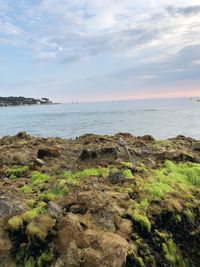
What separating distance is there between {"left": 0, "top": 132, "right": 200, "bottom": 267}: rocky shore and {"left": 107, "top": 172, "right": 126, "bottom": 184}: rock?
30 millimetres

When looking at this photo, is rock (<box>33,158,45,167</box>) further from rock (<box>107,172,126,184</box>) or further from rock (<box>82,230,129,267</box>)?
rock (<box>82,230,129,267</box>)

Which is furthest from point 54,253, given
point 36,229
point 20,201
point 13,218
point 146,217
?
point 146,217

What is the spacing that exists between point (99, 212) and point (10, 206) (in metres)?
2.14

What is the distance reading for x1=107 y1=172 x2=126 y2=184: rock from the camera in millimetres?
11141

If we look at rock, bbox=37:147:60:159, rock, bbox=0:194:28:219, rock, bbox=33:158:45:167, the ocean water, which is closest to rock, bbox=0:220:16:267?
rock, bbox=0:194:28:219

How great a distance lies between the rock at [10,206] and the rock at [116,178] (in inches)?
117

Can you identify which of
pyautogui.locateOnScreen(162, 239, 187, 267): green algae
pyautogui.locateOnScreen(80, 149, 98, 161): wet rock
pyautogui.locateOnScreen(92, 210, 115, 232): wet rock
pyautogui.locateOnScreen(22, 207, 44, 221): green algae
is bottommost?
pyautogui.locateOnScreen(162, 239, 187, 267): green algae

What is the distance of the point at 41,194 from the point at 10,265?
2.52 metres

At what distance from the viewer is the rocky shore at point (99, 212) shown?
8.03 metres

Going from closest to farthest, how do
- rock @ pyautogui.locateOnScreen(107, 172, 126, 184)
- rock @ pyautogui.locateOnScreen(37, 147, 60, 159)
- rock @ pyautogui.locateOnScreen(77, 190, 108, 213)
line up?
1. rock @ pyautogui.locateOnScreen(77, 190, 108, 213)
2. rock @ pyautogui.locateOnScreen(107, 172, 126, 184)
3. rock @ pyautogui.locateOnScreen(37, 147, 60, 159)

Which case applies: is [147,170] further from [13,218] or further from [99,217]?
[13,218]

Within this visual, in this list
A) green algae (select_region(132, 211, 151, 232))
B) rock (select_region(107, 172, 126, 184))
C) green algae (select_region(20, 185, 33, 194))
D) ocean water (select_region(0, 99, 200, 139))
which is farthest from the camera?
ocean water (select_region(0, 99, 200, 139))

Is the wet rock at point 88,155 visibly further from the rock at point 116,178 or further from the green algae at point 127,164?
the rock at point 116,178

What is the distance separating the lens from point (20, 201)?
9.34m
